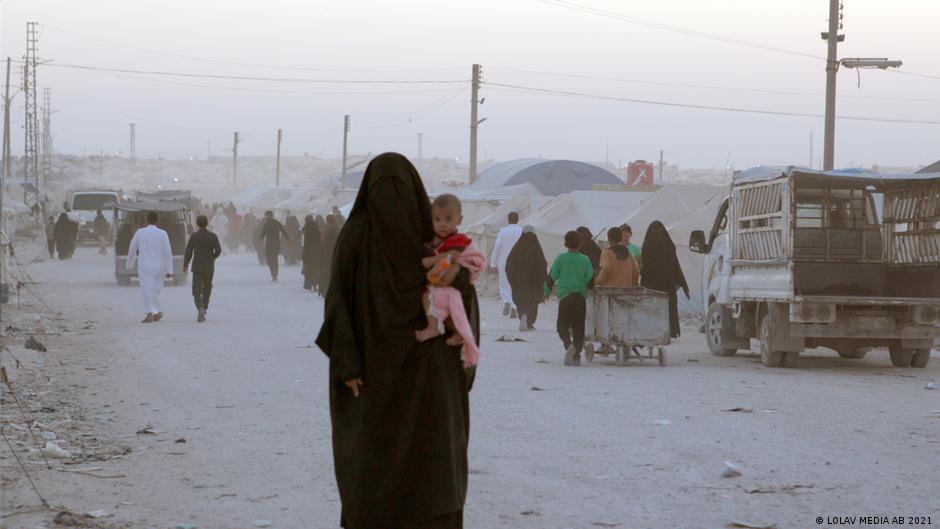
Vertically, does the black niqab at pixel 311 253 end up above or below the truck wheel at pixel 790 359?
above

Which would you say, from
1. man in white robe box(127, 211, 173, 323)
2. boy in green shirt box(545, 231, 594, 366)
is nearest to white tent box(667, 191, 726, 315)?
boy in green shirt box(545, 231, 594, 366)

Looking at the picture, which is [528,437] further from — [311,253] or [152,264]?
[311,253]

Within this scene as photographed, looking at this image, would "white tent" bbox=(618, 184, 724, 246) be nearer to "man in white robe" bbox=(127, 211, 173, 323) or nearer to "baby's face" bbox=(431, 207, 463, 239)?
"man in white robe" bbox=(127, 211, 173, 323)

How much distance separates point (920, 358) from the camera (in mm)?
14836

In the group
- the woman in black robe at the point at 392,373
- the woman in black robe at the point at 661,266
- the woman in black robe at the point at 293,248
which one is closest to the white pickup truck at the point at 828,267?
the woman in black robe at the point at 661,266

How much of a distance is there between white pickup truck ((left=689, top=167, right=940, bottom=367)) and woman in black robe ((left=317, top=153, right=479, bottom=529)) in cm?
938

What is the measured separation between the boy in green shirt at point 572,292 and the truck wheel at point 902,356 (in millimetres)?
3483

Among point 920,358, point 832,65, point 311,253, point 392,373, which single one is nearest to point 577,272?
point 920,358

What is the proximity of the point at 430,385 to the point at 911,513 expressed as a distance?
282cm

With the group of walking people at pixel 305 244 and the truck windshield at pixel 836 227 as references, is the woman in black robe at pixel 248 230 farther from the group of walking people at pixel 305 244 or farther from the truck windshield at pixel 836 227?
the truck windshield at pixel 836 227

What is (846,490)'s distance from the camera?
23.3ft

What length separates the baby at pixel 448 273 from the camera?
5.00 metres

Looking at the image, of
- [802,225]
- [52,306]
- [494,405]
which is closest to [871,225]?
[802,225]

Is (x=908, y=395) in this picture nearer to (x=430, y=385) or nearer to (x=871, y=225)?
(x=871, y=225)
